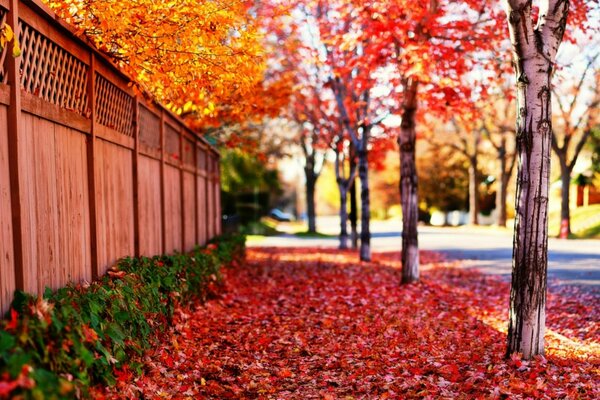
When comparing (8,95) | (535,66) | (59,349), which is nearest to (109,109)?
(8,95)

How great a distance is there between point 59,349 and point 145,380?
1.67 metres

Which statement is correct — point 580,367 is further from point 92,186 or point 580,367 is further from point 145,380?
point 92,186

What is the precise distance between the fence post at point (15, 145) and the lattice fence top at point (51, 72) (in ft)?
0.51

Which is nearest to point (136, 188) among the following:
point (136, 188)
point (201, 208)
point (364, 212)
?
point (136, 188)

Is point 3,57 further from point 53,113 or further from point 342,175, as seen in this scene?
point 342,175

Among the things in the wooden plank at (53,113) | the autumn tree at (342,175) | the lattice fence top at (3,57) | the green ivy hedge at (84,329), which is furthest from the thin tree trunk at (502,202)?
the lattice fence top at (3,57)

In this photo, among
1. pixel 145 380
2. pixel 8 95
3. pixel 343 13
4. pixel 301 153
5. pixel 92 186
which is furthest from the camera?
pixel 301 153

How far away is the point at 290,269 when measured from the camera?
1434cm

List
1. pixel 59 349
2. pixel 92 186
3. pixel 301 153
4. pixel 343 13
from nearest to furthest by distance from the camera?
pixel 59 349 < pixel 92 186 < pixel 343 13 < pixel 301 153

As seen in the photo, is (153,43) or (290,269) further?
(290,269)

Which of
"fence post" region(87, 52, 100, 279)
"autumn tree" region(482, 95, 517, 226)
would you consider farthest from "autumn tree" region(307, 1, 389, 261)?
"autumn tree" region(482, 95, 517, 226)

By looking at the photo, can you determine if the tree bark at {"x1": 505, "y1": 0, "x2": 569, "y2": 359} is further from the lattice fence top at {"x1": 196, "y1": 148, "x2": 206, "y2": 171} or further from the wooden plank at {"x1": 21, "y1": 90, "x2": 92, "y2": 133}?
the lattice fence top at {"x1": 196, "y1": 148, "x2": 206, "y2": 171}

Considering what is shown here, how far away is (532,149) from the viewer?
5.70 m

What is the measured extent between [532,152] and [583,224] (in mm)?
27815
